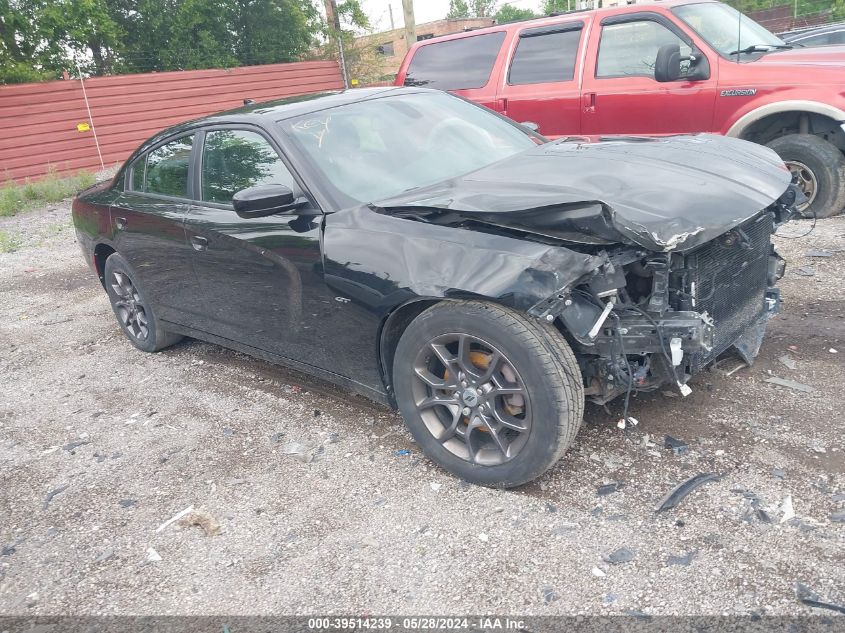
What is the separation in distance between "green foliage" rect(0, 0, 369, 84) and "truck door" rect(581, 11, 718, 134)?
1456 cm

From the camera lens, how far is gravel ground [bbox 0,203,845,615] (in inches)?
101

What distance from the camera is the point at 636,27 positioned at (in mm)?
6660

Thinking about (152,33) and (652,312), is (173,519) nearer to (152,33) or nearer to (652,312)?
(652,312)

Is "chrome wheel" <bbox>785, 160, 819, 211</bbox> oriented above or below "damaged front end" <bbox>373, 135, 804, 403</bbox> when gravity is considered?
below

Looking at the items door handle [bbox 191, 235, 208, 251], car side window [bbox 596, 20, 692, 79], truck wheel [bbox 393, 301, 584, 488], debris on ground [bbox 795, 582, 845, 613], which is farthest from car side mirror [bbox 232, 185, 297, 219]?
car side window [bbox 596, 20, 692, 79]

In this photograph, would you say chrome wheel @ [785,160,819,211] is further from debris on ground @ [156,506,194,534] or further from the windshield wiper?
debris on ground @ [156,506,194,534]

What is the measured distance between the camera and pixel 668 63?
613 centimetres

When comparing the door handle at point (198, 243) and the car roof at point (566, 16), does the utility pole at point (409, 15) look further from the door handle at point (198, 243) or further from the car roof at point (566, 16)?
the door handle at point (198, 243)

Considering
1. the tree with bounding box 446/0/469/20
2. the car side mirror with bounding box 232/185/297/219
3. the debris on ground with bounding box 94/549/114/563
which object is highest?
the tree with bounding box 446/0/469/20

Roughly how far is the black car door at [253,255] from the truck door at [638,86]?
13.4 ft

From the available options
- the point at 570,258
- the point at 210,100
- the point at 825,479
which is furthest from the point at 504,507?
the point at 210,100

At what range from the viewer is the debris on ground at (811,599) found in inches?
90.1

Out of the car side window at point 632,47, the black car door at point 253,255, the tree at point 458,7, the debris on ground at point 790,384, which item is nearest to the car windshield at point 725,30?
the car side window at point 632,47

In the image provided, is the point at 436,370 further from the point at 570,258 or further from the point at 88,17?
the point at 88,17
